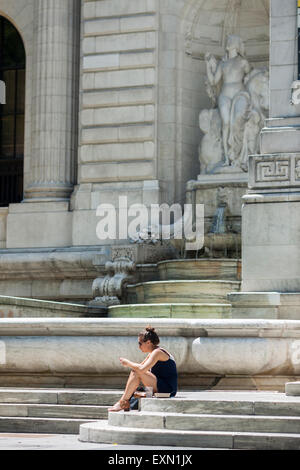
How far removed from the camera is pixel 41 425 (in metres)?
14.7

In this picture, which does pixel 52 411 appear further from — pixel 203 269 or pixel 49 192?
pixel 49 192

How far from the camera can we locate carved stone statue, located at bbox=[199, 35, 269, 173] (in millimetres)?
28000

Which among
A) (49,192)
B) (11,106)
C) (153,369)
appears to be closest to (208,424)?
(153,369)

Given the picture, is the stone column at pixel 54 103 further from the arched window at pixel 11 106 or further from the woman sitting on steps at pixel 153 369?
the woman sitting on steps at pixel 153 369

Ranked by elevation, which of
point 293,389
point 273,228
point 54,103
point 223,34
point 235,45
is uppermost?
point 223,34

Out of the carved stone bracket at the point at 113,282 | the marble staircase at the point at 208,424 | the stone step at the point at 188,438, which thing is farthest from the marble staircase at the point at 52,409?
the carved stone bracket at the point at 113,282

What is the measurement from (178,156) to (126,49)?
3084 millimetres

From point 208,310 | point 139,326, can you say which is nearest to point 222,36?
point 208,310

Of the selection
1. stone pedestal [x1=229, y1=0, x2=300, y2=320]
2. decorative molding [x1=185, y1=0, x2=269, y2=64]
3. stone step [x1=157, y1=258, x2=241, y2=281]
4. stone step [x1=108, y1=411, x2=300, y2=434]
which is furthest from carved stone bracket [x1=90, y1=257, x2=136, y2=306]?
stone step [x1=108, y1=411, x2=300, y2=434]

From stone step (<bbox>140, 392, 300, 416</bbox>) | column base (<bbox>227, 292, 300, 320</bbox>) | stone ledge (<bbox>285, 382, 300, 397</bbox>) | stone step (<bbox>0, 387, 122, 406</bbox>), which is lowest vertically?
stone step (<bbox>0, 387, 122, 406</bbox>)

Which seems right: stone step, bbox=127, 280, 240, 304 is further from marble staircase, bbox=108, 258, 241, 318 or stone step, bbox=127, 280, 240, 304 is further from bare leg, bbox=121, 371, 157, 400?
bare leg, bbox=121, 371, 157, 400

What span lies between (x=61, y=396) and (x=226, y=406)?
285 centimetres

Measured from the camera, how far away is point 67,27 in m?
30.4

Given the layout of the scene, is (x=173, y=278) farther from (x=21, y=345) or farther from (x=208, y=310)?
(x=21, y=345)
